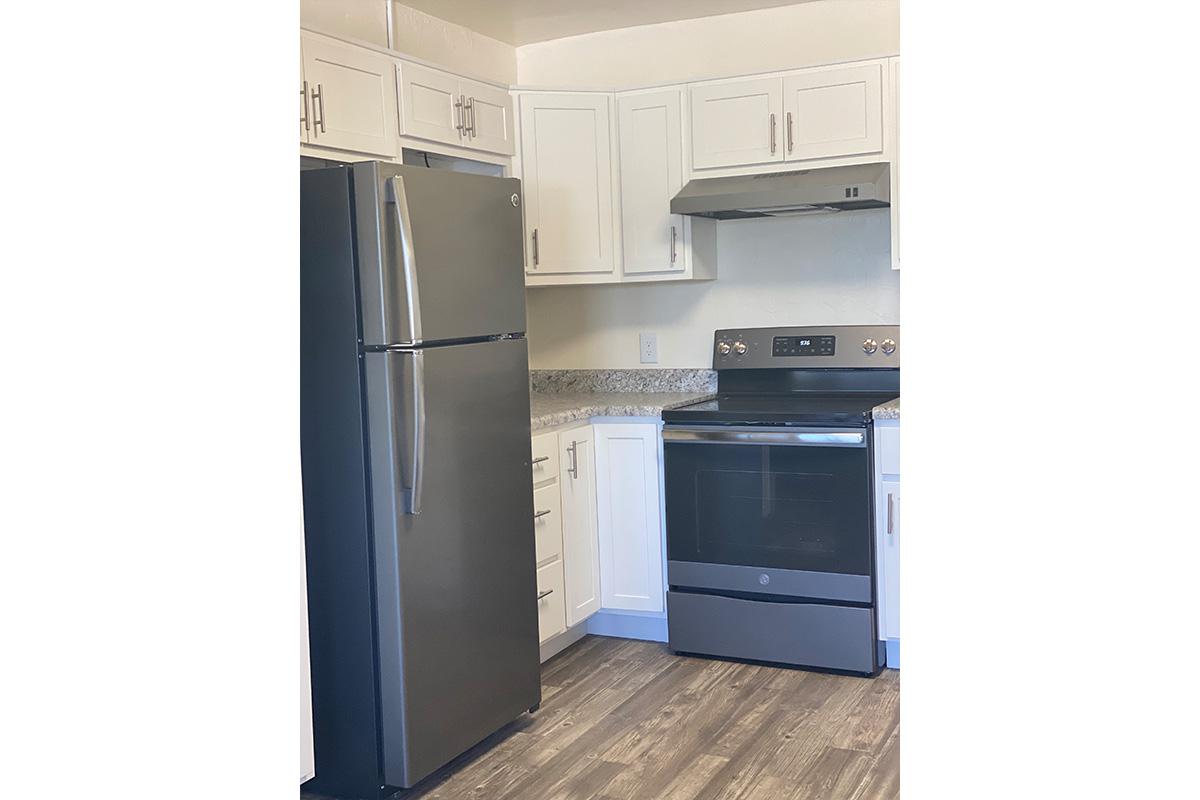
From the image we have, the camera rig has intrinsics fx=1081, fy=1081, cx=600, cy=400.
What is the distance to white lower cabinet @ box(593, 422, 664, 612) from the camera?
351 centimetres

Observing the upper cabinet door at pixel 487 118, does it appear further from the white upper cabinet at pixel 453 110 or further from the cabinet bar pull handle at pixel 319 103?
the cabinet bar pull handle at pixel 319 103

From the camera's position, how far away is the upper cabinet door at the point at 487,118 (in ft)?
11.1

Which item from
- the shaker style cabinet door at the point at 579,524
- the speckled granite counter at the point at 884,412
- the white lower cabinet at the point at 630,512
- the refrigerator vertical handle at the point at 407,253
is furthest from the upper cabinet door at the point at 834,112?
the refrigerator vertical handle at the point at 407,253

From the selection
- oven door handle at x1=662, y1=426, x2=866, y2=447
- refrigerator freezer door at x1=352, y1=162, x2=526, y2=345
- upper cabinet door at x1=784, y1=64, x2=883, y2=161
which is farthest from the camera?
upper cabinet door at x1=784, y1=64, x2=883, y2=161

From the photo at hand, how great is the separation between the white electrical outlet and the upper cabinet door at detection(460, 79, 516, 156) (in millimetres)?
856

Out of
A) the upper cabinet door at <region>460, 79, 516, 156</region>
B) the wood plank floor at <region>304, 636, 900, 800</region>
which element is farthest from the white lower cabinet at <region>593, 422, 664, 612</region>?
the upper cabinet door at <region>460, 79, 516, 156</region>

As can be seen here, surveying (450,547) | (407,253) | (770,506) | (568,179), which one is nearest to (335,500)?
(450,547)

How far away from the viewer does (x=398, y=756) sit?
2.44 meters

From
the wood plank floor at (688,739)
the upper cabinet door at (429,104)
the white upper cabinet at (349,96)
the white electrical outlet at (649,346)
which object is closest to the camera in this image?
the wood plank floor at (688,739)

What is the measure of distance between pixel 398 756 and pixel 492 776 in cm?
27

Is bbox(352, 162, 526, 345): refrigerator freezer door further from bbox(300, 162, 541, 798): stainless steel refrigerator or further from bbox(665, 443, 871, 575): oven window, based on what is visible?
bbox(665, 443, 871, 575): oven window
